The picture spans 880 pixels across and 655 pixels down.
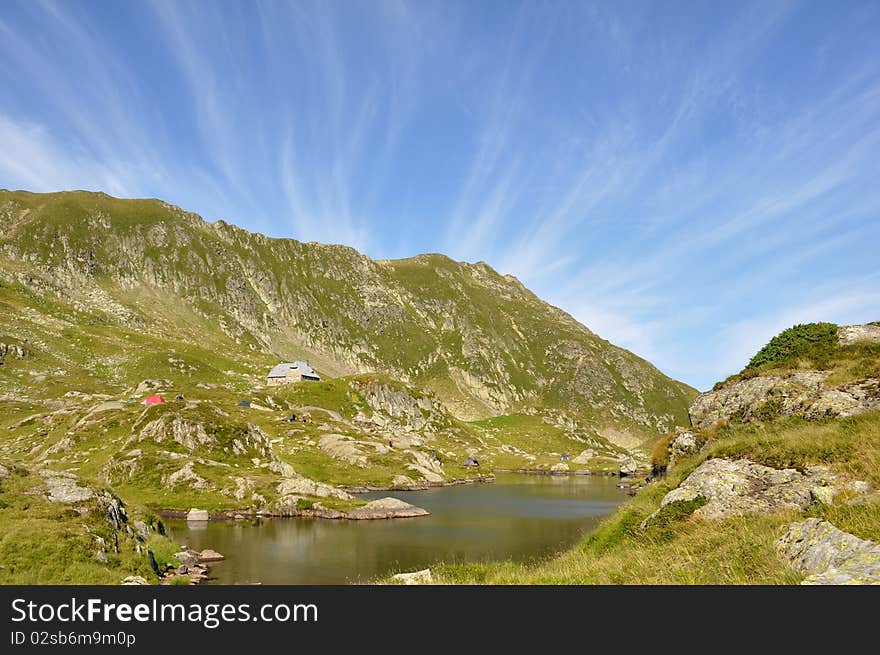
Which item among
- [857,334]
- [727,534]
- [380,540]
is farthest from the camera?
[380,540]

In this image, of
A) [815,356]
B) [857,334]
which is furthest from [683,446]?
[857,334]

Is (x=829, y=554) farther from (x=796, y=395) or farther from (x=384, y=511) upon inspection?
(x=384, y=511)

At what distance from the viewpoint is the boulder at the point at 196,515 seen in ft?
259

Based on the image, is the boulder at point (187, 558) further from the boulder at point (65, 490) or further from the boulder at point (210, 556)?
the boulder at point (65, 490)

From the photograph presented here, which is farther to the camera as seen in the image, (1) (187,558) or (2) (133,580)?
(1) (187,558)

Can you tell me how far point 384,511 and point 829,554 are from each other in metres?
88.7

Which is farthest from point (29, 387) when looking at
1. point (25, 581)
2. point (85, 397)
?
point (25, 581)

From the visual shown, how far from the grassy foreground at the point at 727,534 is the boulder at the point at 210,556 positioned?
4255 centimetres

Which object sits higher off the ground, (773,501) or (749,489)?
(749,489)

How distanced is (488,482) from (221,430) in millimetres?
101417

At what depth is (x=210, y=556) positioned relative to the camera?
54969mm

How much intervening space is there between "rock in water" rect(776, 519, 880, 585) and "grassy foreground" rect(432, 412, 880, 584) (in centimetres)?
39

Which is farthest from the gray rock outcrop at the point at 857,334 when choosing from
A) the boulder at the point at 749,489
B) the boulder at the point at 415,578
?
the boulder at the point at 415,578
